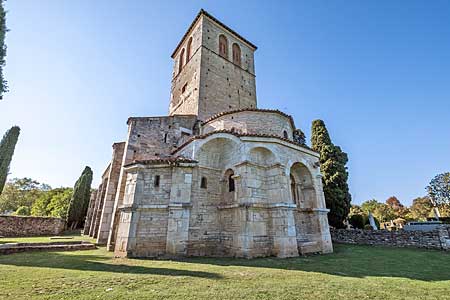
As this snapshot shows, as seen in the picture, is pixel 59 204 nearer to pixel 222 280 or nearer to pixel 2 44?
pixel 2 44

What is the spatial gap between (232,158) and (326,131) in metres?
13.0

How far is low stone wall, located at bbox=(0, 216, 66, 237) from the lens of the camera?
1881cm

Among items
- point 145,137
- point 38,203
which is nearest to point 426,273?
point 145,137

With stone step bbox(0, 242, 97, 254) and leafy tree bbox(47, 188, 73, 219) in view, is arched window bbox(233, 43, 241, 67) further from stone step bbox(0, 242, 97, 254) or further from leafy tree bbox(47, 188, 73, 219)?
leafy tree bbox(47, 188, 73, 219)

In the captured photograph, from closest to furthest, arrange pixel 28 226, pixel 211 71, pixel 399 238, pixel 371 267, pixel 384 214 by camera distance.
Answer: pixel 371 267
pixel 399 238
pixel 211 71
pixel 28 226
pixel 384 214

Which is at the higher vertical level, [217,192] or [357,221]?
[217,192]

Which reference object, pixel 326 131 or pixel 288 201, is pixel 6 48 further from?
pixel 326 131

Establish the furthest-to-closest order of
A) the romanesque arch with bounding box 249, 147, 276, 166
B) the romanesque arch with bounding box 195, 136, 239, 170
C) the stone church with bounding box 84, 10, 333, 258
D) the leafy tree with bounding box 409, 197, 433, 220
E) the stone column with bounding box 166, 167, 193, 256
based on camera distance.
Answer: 1. the leafy tree with bounding box 409, 197, 433, 220
2. the romanesque arch with bounding box 195, 136, 239, 170
3. the romanesque arch with bounding box 249, 147, 276, 166
4. the stone church with bounding box 84, 10, 333, 258
5. the stone column with bounding box 166, 167, 193, 256

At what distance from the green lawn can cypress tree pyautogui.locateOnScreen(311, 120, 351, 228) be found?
29.8ft

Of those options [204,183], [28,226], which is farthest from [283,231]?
[28,226]

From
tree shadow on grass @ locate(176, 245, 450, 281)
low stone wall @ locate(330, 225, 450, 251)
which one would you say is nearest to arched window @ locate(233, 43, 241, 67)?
low stone wall @ locate(330, 225, 450, 251)

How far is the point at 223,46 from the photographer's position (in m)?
21.4

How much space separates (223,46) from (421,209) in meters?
43.8

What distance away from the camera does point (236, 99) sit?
19531 mm
